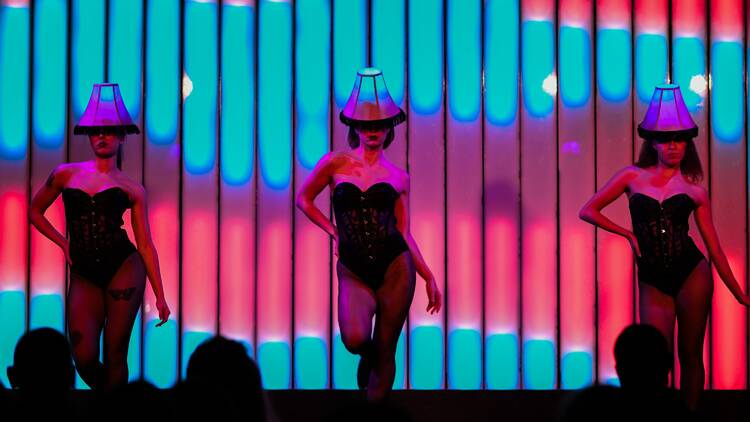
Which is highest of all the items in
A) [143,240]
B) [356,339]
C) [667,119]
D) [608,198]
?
[667,119]

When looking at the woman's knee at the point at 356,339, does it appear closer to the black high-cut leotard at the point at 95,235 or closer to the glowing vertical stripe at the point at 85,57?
the black high-cut leotard at the point at 95,235

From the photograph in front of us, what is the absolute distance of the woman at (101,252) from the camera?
4969 millimetres

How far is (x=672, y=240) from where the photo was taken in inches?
199

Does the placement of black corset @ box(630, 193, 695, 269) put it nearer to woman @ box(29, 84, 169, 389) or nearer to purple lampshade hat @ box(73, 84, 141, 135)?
woman @ box(29, 84, 169, 389)

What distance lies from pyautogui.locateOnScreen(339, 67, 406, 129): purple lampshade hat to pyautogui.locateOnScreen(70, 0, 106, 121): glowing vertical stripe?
6.71ft

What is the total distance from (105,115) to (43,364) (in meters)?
2.72

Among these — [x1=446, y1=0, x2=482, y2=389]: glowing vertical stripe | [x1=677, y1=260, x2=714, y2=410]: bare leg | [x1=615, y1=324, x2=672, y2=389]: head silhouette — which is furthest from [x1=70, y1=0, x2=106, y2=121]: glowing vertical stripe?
[x1=615, y1=324, x2=672, y2=389]: head silhouette

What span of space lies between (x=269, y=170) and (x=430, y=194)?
99 centimetres

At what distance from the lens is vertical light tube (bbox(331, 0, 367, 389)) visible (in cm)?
639

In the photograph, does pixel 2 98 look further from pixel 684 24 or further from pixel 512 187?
pixel 684 24

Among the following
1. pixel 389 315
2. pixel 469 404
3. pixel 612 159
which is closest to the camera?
pixel 389 315

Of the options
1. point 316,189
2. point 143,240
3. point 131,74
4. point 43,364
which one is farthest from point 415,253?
point 43,364

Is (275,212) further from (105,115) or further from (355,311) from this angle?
(355,311)

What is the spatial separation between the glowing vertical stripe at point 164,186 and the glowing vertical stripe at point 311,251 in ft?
2.41
